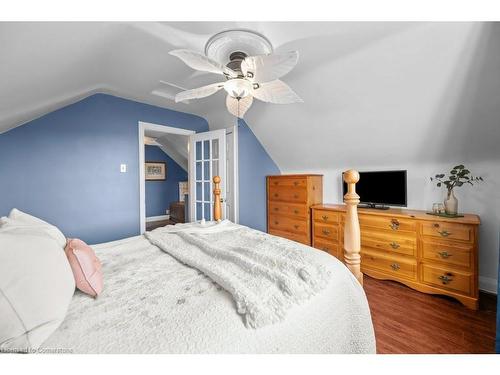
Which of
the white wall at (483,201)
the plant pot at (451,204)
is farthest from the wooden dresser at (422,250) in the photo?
the white wall at (483,201)

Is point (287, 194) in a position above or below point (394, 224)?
above

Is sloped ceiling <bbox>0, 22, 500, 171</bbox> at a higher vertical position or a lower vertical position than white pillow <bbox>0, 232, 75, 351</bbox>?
higher

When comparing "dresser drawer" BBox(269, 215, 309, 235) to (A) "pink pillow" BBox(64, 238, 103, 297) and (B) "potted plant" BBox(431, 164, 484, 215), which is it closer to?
(B) "potted plant" BBox(431, 164, 484, 215)

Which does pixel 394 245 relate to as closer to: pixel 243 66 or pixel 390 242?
pixel 390 242

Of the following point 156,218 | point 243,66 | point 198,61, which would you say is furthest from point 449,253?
point 156,218

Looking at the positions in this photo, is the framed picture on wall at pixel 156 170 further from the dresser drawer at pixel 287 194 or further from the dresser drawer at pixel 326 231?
the dresser drawer at pixel 326 231

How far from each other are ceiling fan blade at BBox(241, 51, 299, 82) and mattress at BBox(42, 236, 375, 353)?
1.08 meters

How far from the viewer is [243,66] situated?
1.22 meters

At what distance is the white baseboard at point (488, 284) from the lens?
212 cm

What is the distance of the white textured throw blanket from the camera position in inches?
31.2

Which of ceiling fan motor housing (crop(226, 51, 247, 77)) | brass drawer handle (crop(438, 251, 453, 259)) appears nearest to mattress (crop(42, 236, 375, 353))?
ceiling fan motor housing (crop(226, 51, 247, 77))

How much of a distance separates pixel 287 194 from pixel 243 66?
2357 mm
